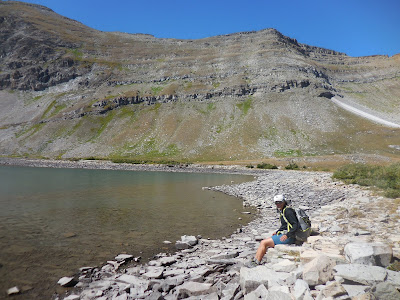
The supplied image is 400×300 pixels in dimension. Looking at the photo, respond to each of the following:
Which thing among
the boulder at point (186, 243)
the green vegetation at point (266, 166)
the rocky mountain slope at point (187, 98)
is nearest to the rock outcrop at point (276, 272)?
the boulder at point (186, 243)

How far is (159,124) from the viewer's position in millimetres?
117625

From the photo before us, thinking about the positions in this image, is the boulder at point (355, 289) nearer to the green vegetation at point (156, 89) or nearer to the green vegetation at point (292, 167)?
the green vegetation at point (292, 167)

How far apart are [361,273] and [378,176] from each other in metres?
25.6

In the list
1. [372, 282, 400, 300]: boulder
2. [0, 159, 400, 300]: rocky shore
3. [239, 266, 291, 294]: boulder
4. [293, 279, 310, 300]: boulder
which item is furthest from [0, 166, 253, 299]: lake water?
[372, 282, 400, 300]: boulder

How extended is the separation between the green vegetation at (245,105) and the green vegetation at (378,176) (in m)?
87.2

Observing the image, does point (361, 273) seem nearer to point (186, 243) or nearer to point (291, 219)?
point (291, 219)

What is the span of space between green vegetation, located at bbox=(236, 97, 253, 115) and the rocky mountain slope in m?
0.50

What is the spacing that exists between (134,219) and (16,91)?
185083 millimetres

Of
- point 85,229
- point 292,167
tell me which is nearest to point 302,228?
point 85,229

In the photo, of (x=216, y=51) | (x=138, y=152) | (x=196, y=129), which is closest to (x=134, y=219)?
(x=138, y=152)

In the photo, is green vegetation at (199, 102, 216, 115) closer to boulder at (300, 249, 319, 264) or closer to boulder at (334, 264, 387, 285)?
boulder at (300, 249, 319, 264)

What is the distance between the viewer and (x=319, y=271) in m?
5.75

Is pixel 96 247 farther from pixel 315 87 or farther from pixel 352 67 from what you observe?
pixel 352 67

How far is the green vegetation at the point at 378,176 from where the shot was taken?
2031cm
